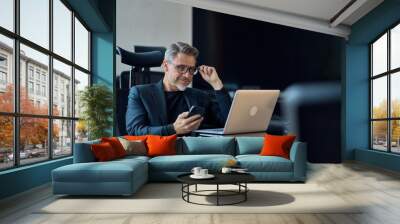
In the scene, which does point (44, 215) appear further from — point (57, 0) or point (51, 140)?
point (57, 0)

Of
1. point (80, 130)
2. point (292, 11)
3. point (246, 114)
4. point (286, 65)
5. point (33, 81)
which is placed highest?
point (292, 11)

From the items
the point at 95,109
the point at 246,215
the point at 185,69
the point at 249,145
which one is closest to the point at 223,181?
the point at 246,215

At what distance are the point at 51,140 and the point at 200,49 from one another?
11.1 ft

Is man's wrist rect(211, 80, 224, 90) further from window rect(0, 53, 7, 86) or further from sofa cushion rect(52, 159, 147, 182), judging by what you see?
window rect(0, 53, 7, 86)

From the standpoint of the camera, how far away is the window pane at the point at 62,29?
6348 mm

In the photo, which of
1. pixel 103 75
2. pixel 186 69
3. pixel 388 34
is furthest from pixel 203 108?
pixel 388 34

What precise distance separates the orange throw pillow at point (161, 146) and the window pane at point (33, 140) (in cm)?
160

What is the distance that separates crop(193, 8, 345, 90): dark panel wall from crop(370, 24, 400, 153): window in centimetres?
92

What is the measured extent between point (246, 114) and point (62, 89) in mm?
3341

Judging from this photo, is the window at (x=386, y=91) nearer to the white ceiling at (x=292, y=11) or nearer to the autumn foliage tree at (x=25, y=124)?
the white ceiling at (x=292, y=11)

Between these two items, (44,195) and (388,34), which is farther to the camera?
(388,34)

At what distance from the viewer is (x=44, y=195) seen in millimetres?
4855

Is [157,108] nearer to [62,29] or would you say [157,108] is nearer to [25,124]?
[62,29]

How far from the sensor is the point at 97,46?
8.14m
